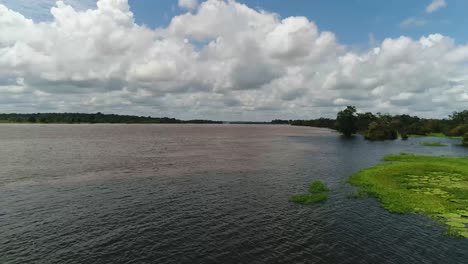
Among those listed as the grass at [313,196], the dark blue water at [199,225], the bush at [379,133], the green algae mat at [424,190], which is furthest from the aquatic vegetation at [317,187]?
the bush at [379,133]

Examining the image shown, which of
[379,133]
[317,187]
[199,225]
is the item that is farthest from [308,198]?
[379,133]

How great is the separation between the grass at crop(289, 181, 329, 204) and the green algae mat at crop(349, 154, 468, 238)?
641 centimetres

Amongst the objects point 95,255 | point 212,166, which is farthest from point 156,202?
point 212,166

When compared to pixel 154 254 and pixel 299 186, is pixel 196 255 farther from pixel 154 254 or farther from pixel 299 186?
pixel 299 186

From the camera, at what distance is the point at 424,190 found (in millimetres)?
44344

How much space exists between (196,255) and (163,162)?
54.7m

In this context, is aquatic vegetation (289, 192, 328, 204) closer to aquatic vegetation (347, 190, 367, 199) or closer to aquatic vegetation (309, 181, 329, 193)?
aquatic vegetation (309, 181, 329, 193)

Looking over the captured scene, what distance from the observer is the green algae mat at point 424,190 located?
111 ft

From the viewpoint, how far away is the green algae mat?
33719 millimetres

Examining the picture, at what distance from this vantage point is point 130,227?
31078 millimetres

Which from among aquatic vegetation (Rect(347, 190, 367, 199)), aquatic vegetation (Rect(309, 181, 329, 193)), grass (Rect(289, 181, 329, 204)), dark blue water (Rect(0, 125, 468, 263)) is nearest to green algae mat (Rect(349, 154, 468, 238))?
aquatic vegetation (Rect(347, 190, 367, 199))

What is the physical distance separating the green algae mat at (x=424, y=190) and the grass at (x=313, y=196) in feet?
21.0

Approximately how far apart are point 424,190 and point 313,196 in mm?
17601

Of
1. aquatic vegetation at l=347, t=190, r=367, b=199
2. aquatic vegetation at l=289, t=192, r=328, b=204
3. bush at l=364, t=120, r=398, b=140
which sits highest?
bush at l=364, t=120, r=398, b=140
